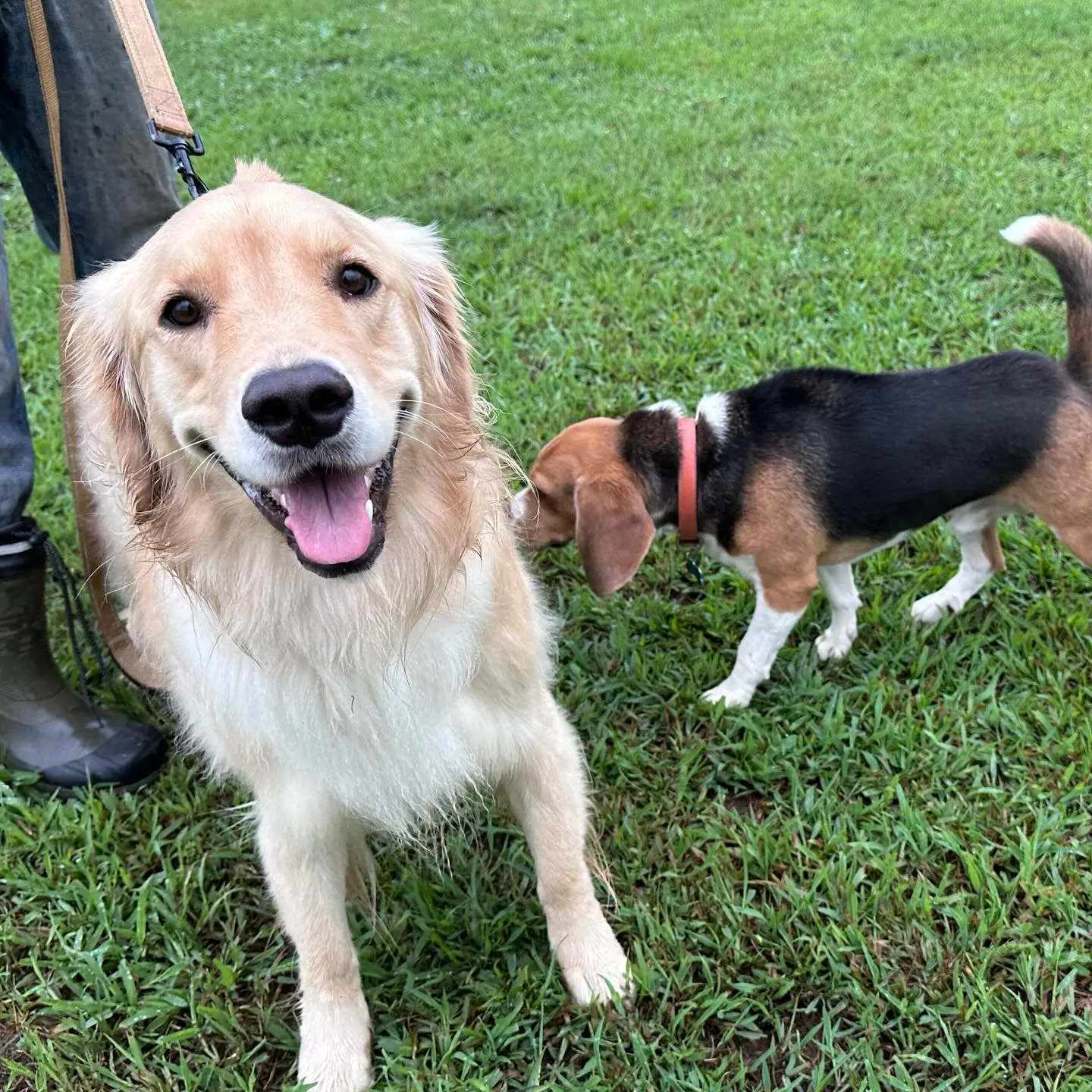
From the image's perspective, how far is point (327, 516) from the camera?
1.67 meters

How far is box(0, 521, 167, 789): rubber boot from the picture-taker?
2.82 m

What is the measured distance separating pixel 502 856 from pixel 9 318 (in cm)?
221

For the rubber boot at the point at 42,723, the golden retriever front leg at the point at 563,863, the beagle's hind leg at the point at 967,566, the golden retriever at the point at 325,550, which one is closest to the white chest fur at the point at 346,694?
the golden retriever at the point at 325,550

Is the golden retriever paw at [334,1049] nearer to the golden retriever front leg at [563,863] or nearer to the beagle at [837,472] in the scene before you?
the golden retriever front leg at [563,863]

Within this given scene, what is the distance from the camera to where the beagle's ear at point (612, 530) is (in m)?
3.00

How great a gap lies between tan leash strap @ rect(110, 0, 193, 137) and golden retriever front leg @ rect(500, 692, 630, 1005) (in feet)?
6.10

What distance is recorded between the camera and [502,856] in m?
2.66

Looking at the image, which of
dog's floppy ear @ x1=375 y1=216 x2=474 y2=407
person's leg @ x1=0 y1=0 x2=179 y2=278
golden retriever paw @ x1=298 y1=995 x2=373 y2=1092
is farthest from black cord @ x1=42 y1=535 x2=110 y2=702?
dog's floppy ear @ x1=375 y1=216 x2=474 y2=407

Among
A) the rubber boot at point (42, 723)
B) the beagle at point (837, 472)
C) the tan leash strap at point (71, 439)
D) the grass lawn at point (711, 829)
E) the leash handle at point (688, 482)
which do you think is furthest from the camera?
the leash handle at point (688, 482)

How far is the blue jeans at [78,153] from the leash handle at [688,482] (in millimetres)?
1933

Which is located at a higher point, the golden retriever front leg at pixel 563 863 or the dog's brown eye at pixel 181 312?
the dog's brown eye at pixel 181 312

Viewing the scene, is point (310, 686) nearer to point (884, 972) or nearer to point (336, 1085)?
point (336, 1085)

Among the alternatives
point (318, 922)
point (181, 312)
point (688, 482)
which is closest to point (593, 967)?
point (318, 922)

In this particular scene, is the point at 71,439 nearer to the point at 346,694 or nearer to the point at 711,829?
the point at 346,694
